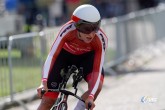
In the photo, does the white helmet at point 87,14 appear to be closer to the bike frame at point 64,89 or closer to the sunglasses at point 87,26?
the sunglasses at point 87,26

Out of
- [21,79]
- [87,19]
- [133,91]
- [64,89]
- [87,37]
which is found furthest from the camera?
[133,91]

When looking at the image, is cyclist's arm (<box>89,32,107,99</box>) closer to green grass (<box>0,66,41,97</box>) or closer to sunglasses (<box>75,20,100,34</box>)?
sunglasses (<box>75,20,100,34</box>)

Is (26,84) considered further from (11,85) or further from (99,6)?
(99,6)

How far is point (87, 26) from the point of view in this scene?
287 inches

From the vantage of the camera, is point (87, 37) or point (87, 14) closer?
point (87, 14)

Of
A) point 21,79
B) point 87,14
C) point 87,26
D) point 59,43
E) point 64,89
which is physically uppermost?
point 87,14

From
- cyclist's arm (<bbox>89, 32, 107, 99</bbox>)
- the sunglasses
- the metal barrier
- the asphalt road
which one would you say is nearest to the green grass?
the metal barrier

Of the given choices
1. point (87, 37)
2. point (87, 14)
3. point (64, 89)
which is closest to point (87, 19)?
point (87, 14)

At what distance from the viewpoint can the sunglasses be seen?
23.9 feet

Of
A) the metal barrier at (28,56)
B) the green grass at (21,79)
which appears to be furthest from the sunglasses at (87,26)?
the green grass at (21,79)

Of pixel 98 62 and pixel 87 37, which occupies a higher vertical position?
pixel 87 37

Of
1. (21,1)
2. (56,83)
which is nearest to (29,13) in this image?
(21,1)

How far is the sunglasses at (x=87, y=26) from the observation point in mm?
7270

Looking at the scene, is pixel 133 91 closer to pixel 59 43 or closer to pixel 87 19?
pixel 59 43
